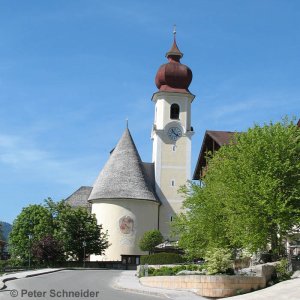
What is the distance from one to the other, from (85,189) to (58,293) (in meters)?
63.1

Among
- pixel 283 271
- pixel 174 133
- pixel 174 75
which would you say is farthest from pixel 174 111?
pixel 283 271

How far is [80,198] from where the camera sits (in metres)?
82.9

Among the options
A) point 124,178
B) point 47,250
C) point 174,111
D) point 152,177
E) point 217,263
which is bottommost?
point 217,263

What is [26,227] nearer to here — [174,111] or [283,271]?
[174,111]

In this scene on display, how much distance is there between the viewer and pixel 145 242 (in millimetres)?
66812

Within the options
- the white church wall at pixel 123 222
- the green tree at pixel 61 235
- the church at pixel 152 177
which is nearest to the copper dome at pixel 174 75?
the church at pixel 152 177

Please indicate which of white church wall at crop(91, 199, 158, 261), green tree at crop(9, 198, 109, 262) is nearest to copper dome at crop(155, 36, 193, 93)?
white church wall at crop(91, 199, 158, 261)

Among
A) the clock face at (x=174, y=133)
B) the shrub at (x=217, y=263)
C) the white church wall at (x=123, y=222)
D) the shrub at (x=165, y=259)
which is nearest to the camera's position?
the shrub at (x=217, y=263)

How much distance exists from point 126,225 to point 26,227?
39.2ft

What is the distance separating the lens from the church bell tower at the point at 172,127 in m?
76.4

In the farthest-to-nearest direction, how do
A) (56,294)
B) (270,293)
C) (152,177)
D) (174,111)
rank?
(174,111)
(152,177)
(56,294)
(270,293)

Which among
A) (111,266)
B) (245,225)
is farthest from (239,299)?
(111,266)

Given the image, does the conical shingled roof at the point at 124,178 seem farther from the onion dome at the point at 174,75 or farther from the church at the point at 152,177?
the onion dome at the point at 174,75

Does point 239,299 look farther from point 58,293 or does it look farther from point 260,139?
point 260,139
